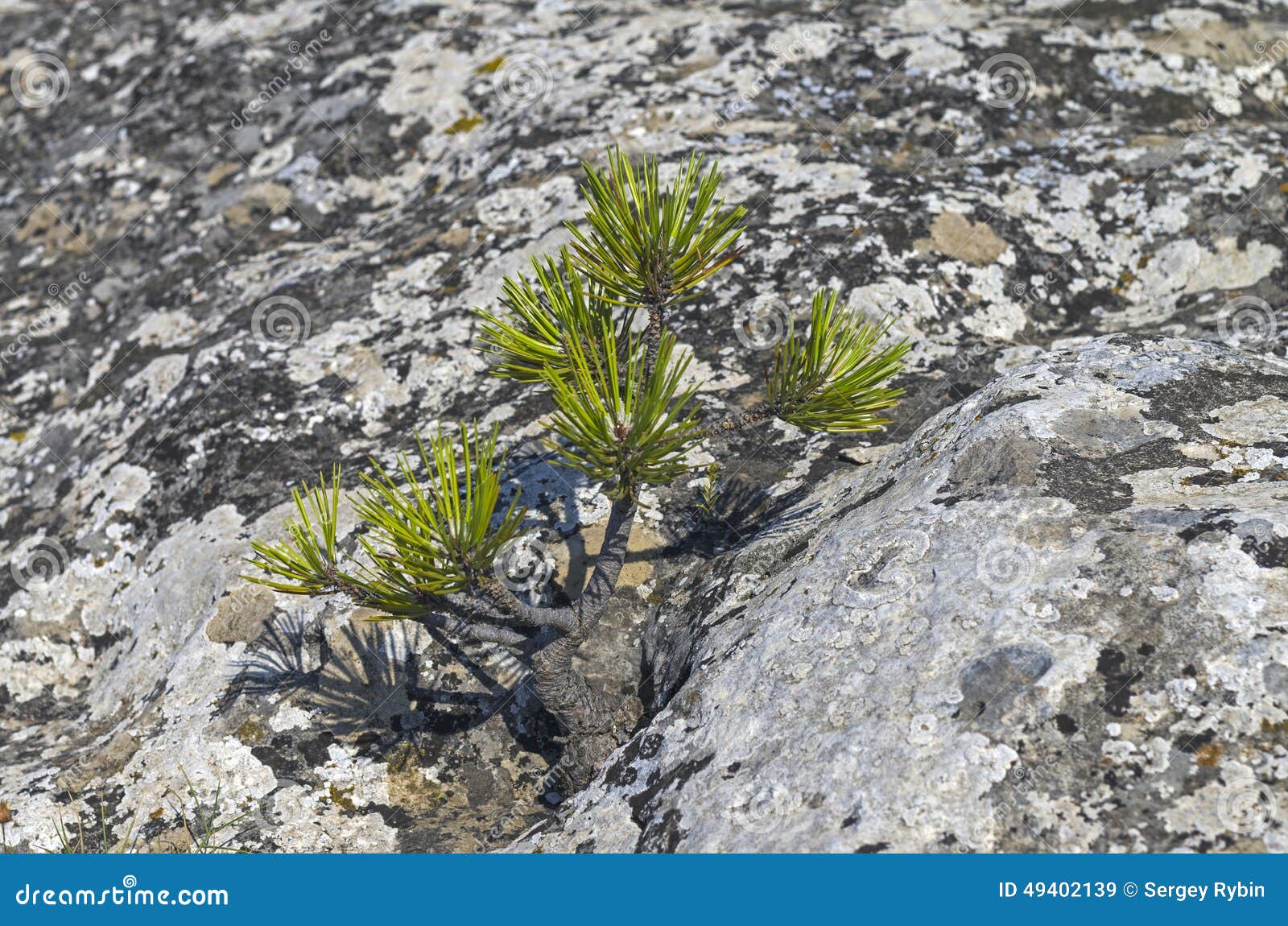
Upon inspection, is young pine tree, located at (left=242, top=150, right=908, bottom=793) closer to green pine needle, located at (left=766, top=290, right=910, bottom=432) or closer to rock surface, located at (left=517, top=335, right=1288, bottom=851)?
green pine needle, located at (left=766, top=290, right=910, bottom=432)

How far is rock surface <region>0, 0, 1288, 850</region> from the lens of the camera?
4.95m

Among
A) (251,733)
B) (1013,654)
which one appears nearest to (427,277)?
(251,733)

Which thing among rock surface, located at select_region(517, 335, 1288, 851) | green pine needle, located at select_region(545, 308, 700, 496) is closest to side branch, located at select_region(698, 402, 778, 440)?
green pine needle, located at select_region(545, 308, 700, 496)

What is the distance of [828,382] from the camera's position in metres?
4.20

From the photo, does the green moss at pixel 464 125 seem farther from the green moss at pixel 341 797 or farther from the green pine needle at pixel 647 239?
the green moss at pixel 341 797

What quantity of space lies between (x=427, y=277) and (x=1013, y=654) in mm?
5698

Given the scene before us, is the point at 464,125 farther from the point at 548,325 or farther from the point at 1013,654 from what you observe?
the point at 1013,654

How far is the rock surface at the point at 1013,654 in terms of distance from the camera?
3027 mm

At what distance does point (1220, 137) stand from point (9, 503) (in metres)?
10.5

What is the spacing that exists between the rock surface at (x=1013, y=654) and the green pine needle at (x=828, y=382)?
1.65 ft

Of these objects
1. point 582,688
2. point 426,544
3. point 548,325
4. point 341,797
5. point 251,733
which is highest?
point 548,325

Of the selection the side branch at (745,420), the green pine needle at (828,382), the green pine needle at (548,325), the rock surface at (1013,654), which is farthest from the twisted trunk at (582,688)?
the green pine needle at (828,382)

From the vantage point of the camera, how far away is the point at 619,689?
475cm

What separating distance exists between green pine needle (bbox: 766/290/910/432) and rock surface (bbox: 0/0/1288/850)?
1156 millimetres
